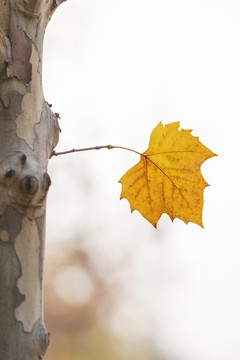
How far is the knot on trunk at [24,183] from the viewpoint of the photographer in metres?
0.89

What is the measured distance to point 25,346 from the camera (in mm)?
848

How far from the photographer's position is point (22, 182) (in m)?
0.89

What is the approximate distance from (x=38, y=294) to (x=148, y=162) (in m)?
0.78

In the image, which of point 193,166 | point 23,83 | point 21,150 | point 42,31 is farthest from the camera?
point 193,166

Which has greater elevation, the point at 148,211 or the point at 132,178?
the point at 132,178

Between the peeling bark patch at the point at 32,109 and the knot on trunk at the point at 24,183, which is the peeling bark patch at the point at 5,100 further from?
the knot on trunk at the point at 24,183

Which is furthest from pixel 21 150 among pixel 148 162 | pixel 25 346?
pixel 148 162

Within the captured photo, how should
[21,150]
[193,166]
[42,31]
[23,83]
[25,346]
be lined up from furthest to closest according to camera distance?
1. [193,166]
2. [42,31]
3. [23,83]
4. [21,150]
5. [25,346]

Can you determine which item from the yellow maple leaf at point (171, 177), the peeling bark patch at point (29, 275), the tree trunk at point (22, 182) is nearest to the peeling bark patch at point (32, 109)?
the tree trunk at point (22, 182)

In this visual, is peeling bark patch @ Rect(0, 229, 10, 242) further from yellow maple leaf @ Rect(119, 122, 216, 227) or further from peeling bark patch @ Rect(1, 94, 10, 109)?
yellow maple leaf @ Rect(119, 122, 216, 227)

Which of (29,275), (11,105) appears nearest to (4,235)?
(29,275)

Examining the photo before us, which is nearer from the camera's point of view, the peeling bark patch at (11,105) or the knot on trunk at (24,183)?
the knot on trunk at (24,183)

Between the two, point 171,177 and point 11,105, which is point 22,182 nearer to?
point 11,105

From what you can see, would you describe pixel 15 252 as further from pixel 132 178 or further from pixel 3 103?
pixel 132 178
